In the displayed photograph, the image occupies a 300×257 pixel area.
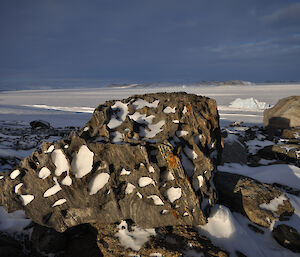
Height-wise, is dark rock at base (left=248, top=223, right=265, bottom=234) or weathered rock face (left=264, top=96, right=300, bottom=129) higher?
weathered rock face (left=264, top=96, right=300, bottom=129)

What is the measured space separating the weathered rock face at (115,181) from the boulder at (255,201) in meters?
0.49

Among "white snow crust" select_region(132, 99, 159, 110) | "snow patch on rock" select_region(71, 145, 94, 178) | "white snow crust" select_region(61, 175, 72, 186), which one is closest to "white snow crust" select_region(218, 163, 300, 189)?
Answer: "white snow crust" select_region(132, 99, 159, 110)

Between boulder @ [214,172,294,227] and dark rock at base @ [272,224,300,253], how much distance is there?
14cm

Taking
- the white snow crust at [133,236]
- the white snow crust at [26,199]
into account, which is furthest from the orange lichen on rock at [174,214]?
the white snow crust at [26,199]

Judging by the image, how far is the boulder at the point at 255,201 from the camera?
2.68 metres

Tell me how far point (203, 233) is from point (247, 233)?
52 cm

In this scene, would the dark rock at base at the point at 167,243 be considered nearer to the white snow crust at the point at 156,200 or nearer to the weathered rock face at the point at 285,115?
the white snow crust at the point at 156,200

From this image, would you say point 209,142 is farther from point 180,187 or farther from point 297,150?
point 297,150

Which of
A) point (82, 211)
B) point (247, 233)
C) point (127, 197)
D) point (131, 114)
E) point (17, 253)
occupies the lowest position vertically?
point (17, 253)

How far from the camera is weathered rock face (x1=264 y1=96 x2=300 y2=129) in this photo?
8.60 meters

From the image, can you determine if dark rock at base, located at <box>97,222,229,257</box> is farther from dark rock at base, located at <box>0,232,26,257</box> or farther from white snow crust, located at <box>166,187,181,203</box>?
dark rock at base, located at <box>0,232,26,257</box>

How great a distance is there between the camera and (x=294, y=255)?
7.51ft

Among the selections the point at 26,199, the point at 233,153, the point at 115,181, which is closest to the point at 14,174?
the point at 26,199

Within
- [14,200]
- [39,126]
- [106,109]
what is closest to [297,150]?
[106,109]
